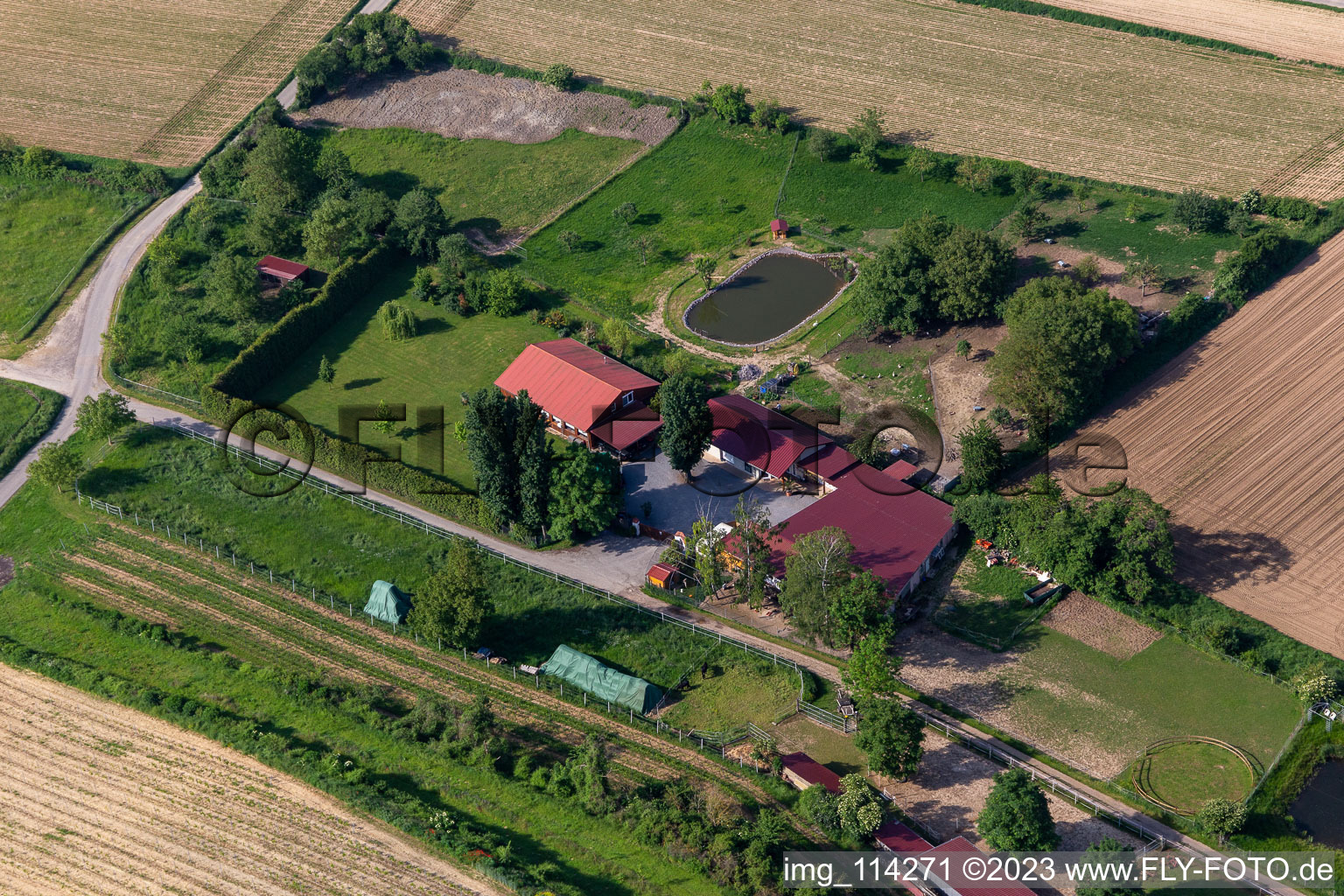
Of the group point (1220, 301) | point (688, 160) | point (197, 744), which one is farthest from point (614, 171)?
point (197, 744)

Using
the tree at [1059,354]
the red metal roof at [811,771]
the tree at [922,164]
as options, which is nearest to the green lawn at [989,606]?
the tree at [1059,354]

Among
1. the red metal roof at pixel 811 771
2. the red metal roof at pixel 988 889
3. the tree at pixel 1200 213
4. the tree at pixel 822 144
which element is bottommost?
the red metal roof at pixel 811 771

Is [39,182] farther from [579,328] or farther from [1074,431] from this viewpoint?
[1074,431]

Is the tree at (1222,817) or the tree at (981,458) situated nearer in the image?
the tree at (1222,817)

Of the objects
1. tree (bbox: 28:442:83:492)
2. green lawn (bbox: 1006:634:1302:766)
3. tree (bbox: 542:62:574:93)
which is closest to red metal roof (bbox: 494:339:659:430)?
tree (bbox: 28:442:83:492)

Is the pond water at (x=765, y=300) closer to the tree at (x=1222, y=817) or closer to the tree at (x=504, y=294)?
the tree at (x=504, y=294)

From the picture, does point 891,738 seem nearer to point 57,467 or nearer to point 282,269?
point 57,467

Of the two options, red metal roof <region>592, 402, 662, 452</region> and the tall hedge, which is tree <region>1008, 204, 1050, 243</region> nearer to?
red metal roof <region>592, 402, 662, 452</region>
